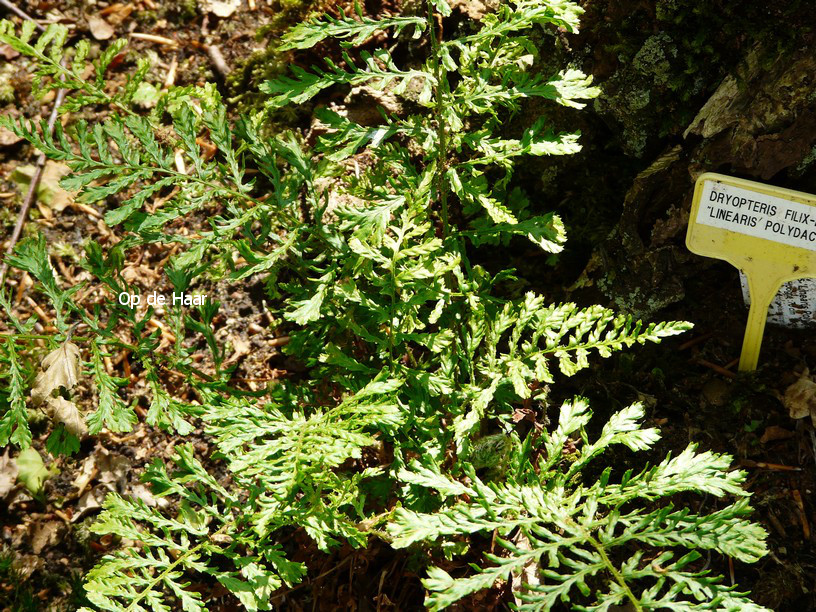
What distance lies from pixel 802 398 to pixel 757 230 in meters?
0.73

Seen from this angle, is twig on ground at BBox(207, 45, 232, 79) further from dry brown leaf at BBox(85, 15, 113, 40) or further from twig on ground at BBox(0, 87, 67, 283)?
twig on ground at BBox(0, 87, 67, 283)

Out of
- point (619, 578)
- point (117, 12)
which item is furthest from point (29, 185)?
point (619, 578)

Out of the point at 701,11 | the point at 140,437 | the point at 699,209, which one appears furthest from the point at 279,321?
the point at 701,11

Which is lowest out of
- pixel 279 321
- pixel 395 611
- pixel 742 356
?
pixel 395 611

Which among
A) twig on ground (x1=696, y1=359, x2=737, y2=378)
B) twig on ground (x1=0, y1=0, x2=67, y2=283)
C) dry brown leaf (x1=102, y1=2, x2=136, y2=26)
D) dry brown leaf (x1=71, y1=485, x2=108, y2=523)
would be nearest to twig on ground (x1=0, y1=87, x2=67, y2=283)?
twig on ground (x1=0, y1=0, x2=67, y2=283)

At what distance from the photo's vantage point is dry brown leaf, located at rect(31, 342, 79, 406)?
235cm

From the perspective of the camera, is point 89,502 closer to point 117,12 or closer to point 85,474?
point 85,474

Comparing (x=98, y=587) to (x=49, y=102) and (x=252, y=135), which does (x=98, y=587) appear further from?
(x=49, y=102)

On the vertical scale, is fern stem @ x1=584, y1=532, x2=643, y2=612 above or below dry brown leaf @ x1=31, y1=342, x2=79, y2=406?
below

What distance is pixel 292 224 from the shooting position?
2832 millimetres

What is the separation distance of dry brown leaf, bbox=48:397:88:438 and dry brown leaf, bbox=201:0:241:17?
8.54 ft

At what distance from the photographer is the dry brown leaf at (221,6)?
400cm

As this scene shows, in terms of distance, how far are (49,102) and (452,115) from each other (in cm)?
282

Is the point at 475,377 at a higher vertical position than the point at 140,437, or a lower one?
higher
